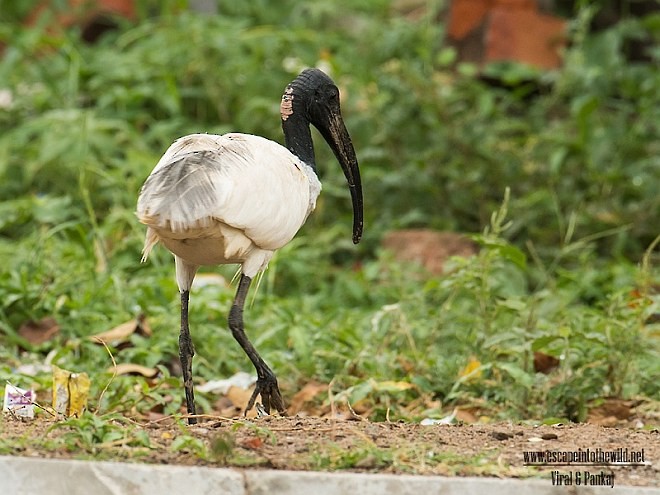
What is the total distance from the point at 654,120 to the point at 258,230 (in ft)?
18.8

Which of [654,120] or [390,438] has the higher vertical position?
[654,120]

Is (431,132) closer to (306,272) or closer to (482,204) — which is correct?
(482,204)

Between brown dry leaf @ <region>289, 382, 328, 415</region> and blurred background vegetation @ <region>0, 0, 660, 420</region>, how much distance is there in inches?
3.0

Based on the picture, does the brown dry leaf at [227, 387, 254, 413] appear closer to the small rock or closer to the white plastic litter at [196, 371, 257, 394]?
the white plastic litter at [196, 371, 257, 394]

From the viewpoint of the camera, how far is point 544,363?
5.98m

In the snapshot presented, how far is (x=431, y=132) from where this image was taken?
31.2 ft

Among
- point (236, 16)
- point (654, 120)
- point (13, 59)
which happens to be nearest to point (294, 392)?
point (654, 120)

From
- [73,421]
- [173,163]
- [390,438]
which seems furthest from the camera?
[173,163]

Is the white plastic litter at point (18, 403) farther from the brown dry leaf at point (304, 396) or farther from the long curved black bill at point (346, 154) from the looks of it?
the long curved black bill at point (346, 154)

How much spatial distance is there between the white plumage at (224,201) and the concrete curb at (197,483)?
107 centimetres

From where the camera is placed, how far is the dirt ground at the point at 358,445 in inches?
145

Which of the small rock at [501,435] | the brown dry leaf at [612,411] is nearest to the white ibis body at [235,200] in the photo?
the small rock at [501,435]

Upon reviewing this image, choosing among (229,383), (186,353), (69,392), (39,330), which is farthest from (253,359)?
(39,330)

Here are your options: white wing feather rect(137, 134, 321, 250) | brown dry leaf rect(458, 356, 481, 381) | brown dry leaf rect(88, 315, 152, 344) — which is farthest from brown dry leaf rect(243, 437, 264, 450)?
brown dry leaf rect(88, 315, 152, 344)
